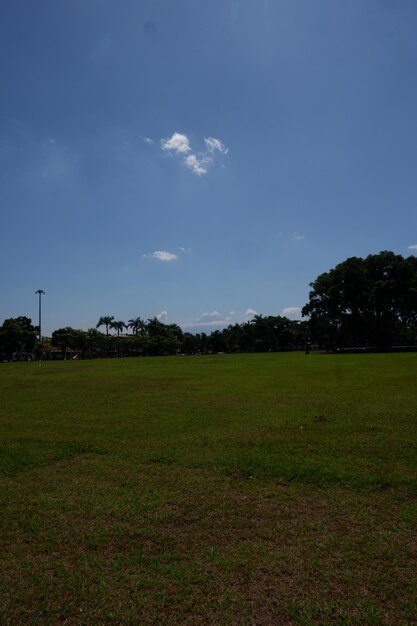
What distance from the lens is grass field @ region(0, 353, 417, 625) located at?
3422 mm

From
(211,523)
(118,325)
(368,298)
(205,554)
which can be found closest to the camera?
(205,554)

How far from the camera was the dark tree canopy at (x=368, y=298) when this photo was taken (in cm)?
6138

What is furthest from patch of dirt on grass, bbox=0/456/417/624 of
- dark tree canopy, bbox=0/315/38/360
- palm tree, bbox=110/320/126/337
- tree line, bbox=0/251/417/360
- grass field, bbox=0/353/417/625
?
palm tree, bbox=110/320/126/337

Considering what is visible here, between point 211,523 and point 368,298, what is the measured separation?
6338cm

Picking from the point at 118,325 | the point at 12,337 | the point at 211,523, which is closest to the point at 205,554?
the point at 211,523

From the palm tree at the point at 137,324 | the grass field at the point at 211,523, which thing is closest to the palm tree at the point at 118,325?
the palm tree at the point at 137,324

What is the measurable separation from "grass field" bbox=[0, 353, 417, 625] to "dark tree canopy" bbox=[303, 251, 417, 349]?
186ft

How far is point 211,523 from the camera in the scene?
4.77 meters

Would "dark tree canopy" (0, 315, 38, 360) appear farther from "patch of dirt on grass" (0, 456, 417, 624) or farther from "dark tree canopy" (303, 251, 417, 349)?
"patch of dirt on grass" (0, 456, 417, 624)

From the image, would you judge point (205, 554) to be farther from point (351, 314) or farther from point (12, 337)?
point (12, 337)

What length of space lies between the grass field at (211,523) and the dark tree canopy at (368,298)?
186 feet

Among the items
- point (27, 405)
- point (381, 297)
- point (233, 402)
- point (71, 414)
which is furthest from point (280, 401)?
point (381, 297)

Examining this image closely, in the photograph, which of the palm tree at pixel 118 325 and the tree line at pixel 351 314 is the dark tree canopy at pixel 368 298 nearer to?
the tree line at pixel 351 314

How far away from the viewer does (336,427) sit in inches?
367
